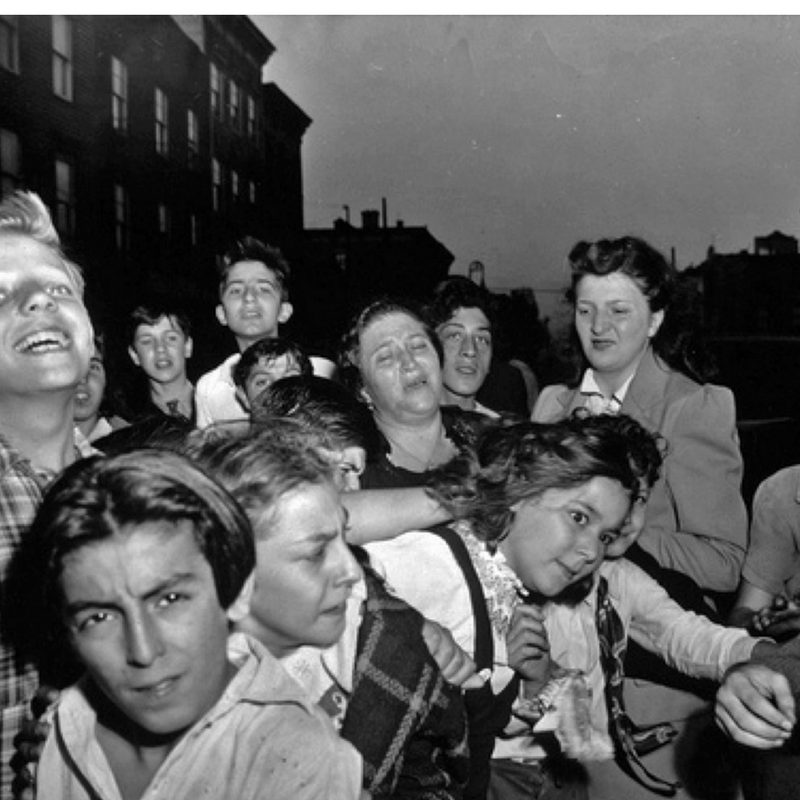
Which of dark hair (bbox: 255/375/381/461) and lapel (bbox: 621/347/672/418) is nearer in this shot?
dark hair (bbox: 255/375/381/461)

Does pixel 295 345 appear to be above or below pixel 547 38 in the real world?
below

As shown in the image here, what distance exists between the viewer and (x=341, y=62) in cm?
180

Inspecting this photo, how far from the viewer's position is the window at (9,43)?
618 centimetres

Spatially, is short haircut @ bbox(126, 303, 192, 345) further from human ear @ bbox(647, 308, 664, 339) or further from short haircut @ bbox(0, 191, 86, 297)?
human ear @ bbox(647, 308, 664, 339)

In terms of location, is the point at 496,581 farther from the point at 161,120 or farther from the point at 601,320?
the point at 161,120

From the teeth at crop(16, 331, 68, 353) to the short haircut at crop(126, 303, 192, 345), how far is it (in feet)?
4.21

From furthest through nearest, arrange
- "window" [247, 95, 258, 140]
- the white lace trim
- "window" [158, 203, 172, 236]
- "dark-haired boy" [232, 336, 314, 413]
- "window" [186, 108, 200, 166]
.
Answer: "window" [158, 203, 172, 236] < "window" [186, 108, 200, 166] < "window" [247, 95, 258, 140] < "dark-haired boy" [232, 336, 314, 413] < the white lace trim

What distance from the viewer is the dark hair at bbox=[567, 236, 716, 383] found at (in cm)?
176

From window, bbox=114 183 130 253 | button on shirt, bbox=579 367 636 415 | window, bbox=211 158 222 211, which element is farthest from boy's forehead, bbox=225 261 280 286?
window, bbox=114 183 130 253

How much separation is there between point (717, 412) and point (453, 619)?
780mm

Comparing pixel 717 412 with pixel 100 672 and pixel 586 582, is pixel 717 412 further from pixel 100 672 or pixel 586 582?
pixel 100 672

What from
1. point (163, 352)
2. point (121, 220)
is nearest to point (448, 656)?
point (163, 352)
